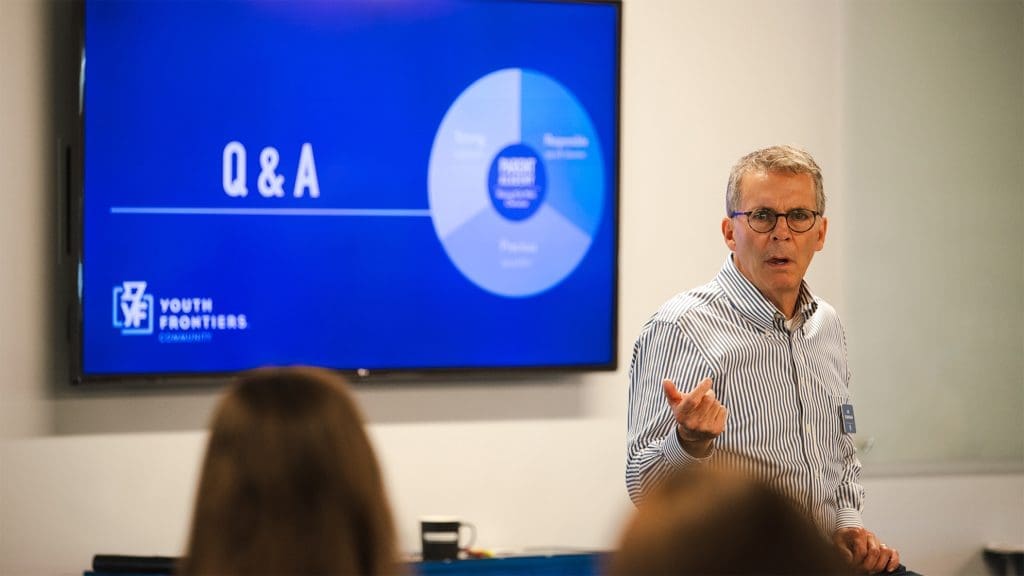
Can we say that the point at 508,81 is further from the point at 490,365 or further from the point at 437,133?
the point at 490,365

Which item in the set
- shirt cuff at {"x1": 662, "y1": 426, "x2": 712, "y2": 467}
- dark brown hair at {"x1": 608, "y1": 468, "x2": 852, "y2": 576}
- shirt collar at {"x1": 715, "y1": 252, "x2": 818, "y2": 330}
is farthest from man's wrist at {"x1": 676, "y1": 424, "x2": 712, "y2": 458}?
dark brown hair at {"x1": 608, "y1": 468, "x2": 852, "y2": 576}

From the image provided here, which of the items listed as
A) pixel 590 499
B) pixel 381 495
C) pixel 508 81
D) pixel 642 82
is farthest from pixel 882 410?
pixel 381 495

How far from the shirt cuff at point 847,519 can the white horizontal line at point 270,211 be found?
5.45 feet

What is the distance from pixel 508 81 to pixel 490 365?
0.92 m

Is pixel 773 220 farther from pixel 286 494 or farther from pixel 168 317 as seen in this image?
pixel 168 317

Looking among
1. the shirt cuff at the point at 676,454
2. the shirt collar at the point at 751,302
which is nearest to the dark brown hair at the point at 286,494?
the shirt cuff at the point at 676,454

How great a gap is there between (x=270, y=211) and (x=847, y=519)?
1.93m

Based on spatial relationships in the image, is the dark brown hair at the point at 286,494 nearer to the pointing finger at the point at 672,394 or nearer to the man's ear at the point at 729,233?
the pointing finger at the point at 672,394

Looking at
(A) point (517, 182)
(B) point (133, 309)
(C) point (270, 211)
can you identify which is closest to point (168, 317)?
(B) point (133, 309)

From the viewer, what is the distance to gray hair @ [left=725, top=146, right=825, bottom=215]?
8.78 ft

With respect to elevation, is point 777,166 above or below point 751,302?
above

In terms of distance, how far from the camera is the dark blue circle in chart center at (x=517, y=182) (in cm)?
379

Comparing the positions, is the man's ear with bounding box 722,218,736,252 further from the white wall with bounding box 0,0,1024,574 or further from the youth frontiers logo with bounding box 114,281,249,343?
the youth frontiers logo with bounding box 114,281,249,343

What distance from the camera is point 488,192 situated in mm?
3787
